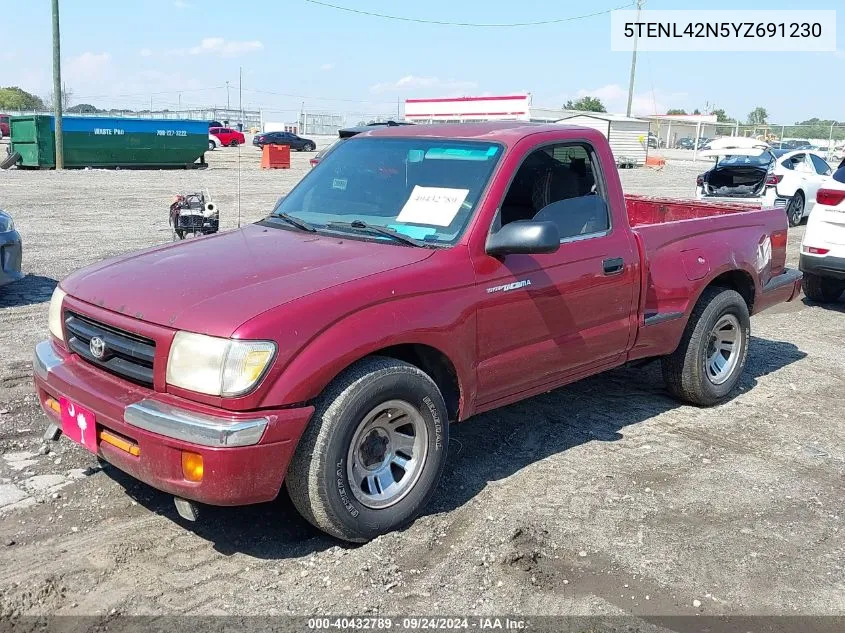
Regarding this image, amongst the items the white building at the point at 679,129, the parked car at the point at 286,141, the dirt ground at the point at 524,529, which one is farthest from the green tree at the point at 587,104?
the dirt ground at the point at 524,529

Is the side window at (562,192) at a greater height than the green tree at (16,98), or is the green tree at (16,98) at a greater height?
the green tree at (16,98)

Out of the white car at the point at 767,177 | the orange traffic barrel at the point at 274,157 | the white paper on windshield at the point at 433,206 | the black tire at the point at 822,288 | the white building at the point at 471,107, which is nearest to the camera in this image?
the white paper on windshield at the point at 433,206

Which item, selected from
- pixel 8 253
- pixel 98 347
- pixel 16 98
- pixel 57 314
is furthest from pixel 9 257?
pixel 16 98

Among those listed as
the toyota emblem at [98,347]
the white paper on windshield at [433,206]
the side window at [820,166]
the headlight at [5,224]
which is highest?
the side window at [820,166]

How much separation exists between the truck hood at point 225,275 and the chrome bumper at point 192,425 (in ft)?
1.11

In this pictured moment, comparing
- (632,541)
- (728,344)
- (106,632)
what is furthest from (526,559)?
(728,344)

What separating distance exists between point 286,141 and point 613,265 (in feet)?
151

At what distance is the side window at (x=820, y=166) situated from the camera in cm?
1736

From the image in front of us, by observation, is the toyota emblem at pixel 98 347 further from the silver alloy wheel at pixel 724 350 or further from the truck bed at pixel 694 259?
the silver alloy wheel at pixel 724 350

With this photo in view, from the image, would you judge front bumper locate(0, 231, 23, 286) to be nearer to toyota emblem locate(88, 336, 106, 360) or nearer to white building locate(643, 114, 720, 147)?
toyota emblem locate(88, 336, 106, 360)

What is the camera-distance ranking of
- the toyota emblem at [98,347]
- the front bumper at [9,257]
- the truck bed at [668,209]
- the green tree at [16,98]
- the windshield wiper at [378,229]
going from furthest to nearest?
the green tree at [16,98]
the front bumper at [9,257]
the truck bed at [668,209]
the windshield wiper at [378,229]
the toyota emblem at [98,347]

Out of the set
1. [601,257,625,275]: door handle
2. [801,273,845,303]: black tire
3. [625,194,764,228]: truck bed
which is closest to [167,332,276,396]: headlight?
[601,257,625,275]: door handle

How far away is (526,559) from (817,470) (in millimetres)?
2190

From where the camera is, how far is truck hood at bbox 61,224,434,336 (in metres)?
3.46
